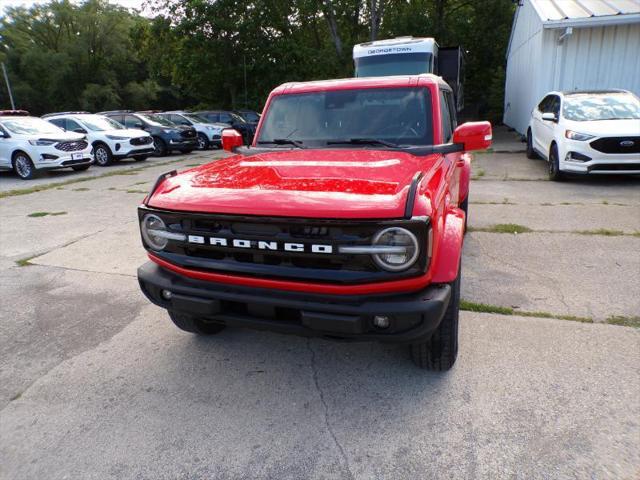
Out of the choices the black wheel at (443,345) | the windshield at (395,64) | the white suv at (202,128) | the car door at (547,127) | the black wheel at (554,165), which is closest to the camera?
the black wheel at (443,345)

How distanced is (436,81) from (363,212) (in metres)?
2.15

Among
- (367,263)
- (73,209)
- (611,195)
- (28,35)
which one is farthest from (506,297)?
(28,35)

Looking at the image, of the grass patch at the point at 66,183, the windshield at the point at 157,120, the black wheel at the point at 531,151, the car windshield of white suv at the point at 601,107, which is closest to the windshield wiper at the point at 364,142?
the car windshield of white suv at the point at 601,107

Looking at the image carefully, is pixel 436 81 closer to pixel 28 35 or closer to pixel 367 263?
pixel 367 263

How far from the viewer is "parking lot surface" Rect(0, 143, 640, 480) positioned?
2148 mm

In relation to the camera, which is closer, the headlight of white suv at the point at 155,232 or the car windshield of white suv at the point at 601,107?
the headlight of white suv at the point at 155,232

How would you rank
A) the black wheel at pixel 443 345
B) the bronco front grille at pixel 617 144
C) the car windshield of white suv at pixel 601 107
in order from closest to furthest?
the black wheel at pixel 443 345 < the bronco front grille at pixel 617 144 < the car windshield of white suv at pixel 601 107

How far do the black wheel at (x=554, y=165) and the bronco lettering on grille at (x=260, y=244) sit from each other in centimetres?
780

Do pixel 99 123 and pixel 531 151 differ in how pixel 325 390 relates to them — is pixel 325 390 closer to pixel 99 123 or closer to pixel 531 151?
pixel 531 151

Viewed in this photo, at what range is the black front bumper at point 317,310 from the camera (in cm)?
216

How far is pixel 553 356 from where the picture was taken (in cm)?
288

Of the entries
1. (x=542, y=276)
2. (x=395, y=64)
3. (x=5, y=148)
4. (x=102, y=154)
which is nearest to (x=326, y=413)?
(x=542, y=276)

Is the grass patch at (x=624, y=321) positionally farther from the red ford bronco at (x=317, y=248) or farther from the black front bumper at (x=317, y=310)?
the black front bumper at (x=317, y=310)

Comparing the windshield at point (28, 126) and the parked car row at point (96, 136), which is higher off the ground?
the windshield at point (28, 126)
